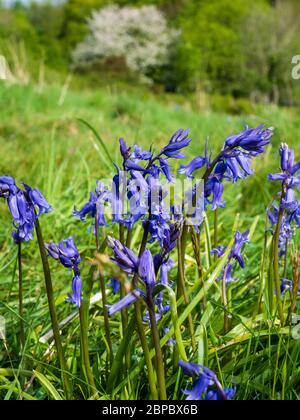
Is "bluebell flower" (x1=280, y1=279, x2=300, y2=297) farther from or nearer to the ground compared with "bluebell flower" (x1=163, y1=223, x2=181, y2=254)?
nearer to the ground

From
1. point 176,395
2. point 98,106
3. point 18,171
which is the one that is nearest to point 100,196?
point 176,395

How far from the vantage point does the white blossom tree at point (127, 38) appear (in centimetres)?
3155

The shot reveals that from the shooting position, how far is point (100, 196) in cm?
165

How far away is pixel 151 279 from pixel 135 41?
1452 inches

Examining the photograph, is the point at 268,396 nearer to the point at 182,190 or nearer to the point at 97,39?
the point at 182,190

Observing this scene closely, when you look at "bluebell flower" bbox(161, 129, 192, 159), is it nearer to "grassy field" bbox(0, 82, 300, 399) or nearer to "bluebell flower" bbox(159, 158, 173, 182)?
"bluebell flower" bbox(159, 158, 173, 182)

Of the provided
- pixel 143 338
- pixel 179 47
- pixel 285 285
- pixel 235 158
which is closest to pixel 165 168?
pixel 235 158

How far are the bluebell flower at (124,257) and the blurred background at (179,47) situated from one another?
1835 cm

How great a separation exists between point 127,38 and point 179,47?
10.2 m

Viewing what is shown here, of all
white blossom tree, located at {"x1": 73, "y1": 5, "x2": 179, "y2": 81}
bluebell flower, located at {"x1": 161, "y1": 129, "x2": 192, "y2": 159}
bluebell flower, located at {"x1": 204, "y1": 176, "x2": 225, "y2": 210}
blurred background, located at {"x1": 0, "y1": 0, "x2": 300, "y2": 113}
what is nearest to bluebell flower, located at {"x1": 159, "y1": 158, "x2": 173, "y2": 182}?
bluebell flower, located at {"x1": 161, "y1": 129, "x2": 192, "y2": 159}

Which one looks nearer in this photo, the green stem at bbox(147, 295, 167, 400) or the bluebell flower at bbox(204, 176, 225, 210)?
the green stem at bbox(147, 295, 167, 400)

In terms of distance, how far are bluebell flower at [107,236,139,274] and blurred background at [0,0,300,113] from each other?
18347 mm

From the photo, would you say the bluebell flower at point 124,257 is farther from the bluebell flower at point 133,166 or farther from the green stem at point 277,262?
the green stem at point 277,262

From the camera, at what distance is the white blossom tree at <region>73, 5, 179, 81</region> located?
31547mm
